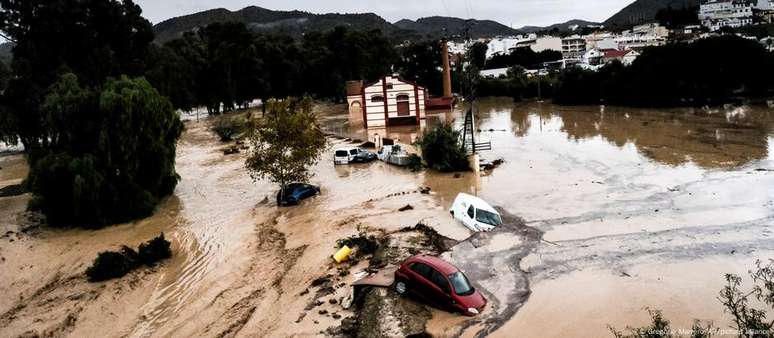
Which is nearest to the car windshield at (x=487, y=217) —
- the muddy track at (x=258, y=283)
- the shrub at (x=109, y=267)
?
the muddy track at (x=258, y=283)

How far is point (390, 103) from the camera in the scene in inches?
2447

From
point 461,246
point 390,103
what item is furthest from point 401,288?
point 390,103

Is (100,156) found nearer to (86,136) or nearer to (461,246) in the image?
(86,136)

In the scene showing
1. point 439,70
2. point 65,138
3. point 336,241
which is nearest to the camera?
point 336,241

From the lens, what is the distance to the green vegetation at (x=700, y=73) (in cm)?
6084

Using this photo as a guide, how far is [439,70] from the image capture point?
103 m

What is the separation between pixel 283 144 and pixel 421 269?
15623 mm

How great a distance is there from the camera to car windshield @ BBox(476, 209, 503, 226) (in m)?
21.3

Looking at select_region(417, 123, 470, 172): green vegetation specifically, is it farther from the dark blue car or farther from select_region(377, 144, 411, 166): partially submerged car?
the dark blue car

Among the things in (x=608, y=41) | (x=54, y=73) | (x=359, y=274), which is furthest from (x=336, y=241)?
(x=608, y=41)

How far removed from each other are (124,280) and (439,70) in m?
88.4

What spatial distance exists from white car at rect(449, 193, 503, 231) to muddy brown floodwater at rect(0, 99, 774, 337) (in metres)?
0.47

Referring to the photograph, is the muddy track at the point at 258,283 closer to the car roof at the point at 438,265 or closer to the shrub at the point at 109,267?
the shrub at the point at 109,267

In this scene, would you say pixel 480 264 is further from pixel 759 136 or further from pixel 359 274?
pixel 759 136
